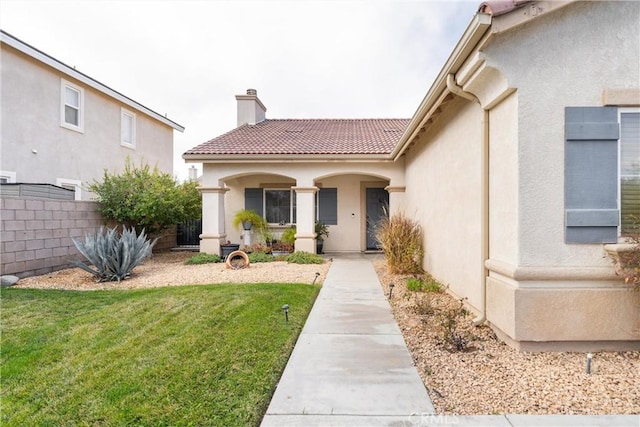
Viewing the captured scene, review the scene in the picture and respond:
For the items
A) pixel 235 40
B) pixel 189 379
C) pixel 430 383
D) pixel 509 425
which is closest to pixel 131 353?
pixel 189 379

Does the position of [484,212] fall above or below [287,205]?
below

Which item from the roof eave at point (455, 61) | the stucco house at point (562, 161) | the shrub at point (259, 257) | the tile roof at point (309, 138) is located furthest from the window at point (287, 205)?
the stucco house at point (562, 161)

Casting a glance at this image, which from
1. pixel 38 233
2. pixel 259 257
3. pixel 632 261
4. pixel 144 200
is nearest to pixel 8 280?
pixel 38 233

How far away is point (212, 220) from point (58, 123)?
6.17 meters

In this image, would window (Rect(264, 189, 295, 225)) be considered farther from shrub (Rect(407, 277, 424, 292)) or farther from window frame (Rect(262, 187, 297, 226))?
shrub (Rect(407, 277, 424, 292))

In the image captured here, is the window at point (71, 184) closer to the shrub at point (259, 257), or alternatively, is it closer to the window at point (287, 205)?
the window at point (287, 205)

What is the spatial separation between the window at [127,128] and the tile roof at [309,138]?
16.1 feet

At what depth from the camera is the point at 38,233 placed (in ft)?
29.0

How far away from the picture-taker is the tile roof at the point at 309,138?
1226 centimetres

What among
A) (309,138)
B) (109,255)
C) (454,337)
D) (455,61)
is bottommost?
(454,337)

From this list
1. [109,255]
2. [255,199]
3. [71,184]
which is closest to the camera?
[109,255]

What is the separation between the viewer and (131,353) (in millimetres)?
4105

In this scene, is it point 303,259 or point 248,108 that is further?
point 248,108

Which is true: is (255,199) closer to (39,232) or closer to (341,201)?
(341,201)
